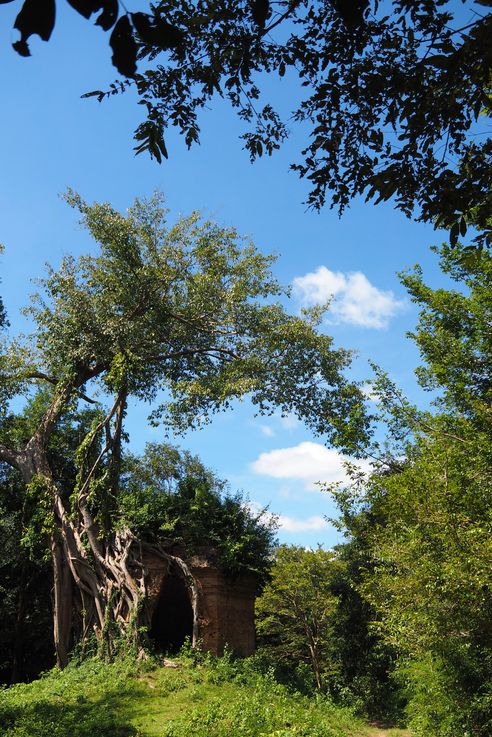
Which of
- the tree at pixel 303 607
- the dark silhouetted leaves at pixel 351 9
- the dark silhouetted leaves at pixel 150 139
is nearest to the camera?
the dark silhouetted leaves at pixel 351 9

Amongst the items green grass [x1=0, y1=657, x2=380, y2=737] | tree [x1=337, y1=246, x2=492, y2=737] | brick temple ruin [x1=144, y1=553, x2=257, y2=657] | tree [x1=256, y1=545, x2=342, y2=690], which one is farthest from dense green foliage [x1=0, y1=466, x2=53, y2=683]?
tree [x1=337, y1=246, x2=492, y2=737]

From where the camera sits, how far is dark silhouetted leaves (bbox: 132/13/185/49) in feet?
5.32

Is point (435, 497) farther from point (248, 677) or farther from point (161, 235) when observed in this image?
point (161, 235)

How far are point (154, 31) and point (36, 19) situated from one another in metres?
0.34

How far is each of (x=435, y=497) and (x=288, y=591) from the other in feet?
53.8

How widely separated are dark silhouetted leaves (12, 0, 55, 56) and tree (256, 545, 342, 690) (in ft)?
73.5

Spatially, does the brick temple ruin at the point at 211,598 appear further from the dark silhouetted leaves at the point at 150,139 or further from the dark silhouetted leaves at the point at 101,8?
the dark silhouetted leaves at the point at 101,8

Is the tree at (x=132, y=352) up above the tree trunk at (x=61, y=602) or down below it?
above

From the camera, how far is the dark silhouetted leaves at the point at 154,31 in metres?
1.62

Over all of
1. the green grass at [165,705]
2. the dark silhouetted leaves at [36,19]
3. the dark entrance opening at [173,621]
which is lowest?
the green grass at [165,705]

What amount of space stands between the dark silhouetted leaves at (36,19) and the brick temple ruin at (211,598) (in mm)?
14559

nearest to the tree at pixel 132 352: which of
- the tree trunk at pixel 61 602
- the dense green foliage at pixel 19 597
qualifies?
the tree trunk at pixel 61 602

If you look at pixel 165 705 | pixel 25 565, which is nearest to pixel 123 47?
pixel 165 705

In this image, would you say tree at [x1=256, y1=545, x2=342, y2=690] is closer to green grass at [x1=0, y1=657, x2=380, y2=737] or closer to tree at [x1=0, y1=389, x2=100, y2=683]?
green grass at [x1=0, y1=657, x2=380, y2=737]
